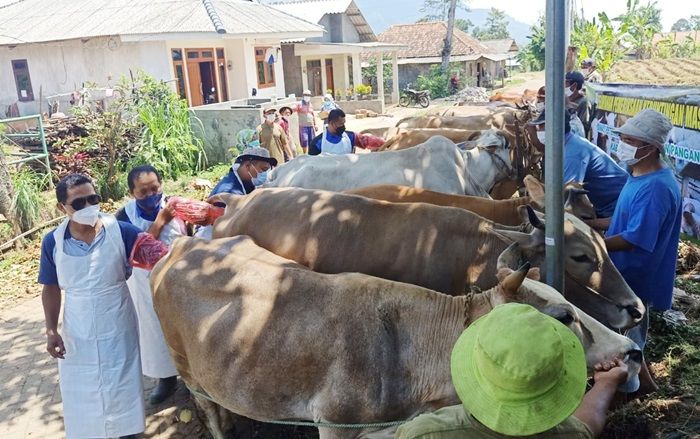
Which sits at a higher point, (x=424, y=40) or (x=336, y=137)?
(x=424, y=40)

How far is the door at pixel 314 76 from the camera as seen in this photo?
106 ft

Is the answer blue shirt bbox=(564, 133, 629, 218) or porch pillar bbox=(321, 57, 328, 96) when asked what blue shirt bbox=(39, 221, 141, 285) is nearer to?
blue shirt bbox=(564, 133, 629, 218)

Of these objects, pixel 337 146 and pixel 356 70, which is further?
pixel 356 70

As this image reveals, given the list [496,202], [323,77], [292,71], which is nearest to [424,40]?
[323,77]

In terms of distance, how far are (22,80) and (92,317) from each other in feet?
74.3

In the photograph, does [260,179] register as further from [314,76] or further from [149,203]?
[314,76]

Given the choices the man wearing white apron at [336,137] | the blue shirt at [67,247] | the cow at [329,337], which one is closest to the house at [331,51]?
the man wearing white apron at [336,137]

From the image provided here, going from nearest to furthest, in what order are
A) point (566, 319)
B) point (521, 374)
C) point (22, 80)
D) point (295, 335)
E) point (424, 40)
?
point (521, 374)
point (566, 319)
point (295, 335)
point (22, 80)
point (424, 40)

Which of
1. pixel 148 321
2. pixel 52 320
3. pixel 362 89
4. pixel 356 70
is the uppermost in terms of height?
pixel 356 70

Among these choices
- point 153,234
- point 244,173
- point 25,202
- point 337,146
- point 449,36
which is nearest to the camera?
point 153,234

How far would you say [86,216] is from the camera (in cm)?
395

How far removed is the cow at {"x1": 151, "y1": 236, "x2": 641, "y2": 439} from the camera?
10.6 feet

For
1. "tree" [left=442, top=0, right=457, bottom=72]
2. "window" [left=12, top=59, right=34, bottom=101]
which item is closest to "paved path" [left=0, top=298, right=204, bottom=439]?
"window" [left=12, top=59, right=34, bottom=101]

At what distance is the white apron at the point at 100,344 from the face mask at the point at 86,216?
0.12 meters
